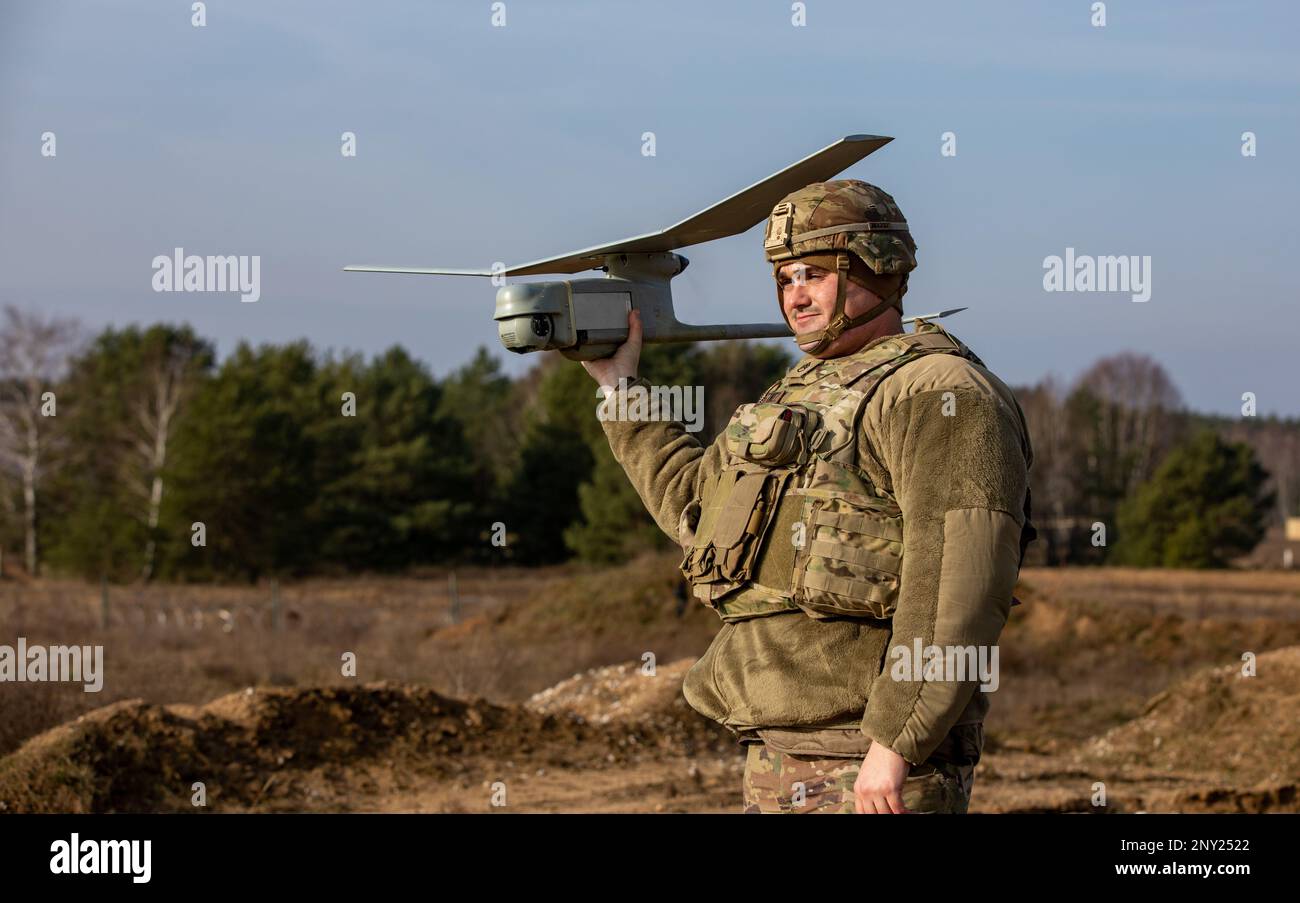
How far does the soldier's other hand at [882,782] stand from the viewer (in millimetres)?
2695

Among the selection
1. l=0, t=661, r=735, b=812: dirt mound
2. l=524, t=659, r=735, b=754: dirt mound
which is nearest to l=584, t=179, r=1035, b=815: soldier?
l=0, t=661, r=735, b=812: dirt mound

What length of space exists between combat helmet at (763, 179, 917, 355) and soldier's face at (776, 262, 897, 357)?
0.04 feet

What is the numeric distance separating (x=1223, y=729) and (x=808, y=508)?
12044 mm

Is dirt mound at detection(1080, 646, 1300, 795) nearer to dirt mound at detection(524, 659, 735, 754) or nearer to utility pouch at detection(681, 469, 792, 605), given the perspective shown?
dirt mound at detection(524, 659, 735, 754)

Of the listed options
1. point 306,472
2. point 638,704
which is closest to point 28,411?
point 306,472

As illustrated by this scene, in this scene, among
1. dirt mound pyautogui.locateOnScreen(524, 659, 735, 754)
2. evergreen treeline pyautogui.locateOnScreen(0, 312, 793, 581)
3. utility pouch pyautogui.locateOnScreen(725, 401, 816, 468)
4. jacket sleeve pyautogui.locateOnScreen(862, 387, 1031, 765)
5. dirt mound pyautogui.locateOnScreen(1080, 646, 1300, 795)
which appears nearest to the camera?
jacket sleeve pyautogui.locateOnScreen(862, 387, 1031, 765)

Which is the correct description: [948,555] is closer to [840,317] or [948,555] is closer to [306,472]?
[840,317]

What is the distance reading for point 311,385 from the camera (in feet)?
152

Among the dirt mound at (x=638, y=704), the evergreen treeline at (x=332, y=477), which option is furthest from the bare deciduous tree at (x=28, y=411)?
the dirt mound at (x=638, y=704)

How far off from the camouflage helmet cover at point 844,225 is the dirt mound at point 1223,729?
35.1 feet

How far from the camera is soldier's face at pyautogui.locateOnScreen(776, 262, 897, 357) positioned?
3057mm

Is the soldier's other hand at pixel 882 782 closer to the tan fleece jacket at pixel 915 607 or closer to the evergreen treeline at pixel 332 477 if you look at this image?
the tan fleece jacket at pixel 915 607
